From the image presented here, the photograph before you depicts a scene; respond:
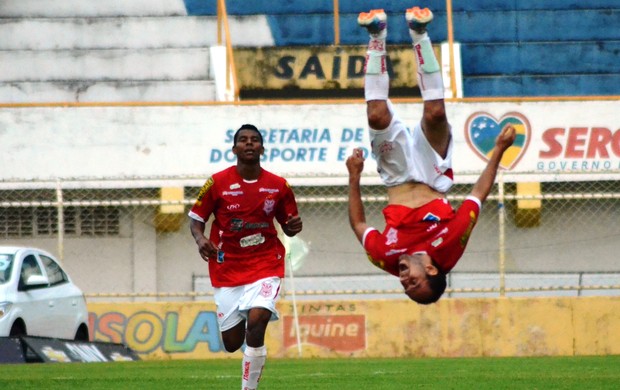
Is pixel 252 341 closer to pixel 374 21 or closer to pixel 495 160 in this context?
pixel 374 21

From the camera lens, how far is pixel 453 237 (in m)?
9.69

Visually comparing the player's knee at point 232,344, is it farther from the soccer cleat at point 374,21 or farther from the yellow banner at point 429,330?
the yellow banner at point 429,330

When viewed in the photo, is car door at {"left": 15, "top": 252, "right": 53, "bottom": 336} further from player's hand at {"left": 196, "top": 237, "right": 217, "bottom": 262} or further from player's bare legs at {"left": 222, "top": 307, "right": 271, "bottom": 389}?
player's hand at {"left": 196, "top": 237, "right": 217, "bottom": 262}

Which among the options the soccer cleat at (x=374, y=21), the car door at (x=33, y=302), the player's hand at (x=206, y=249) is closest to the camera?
the soccer cleat at (x=374, y=21)

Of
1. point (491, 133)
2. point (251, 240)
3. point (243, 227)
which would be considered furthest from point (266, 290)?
point (491, 133)

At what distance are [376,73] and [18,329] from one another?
846cm

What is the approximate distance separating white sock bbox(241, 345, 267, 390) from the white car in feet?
20.4

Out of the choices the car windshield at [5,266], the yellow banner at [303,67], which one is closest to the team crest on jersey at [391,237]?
the car windshield at [5,266]

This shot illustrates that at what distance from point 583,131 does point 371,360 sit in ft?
22.7

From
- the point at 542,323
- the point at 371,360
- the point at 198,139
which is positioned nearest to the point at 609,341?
the point at 542,323

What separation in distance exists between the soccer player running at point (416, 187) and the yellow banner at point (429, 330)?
31.7ft

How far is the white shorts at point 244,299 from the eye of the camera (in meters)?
11.5

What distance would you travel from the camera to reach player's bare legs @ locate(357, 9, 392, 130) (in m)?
10.1

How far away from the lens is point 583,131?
23109 mm
